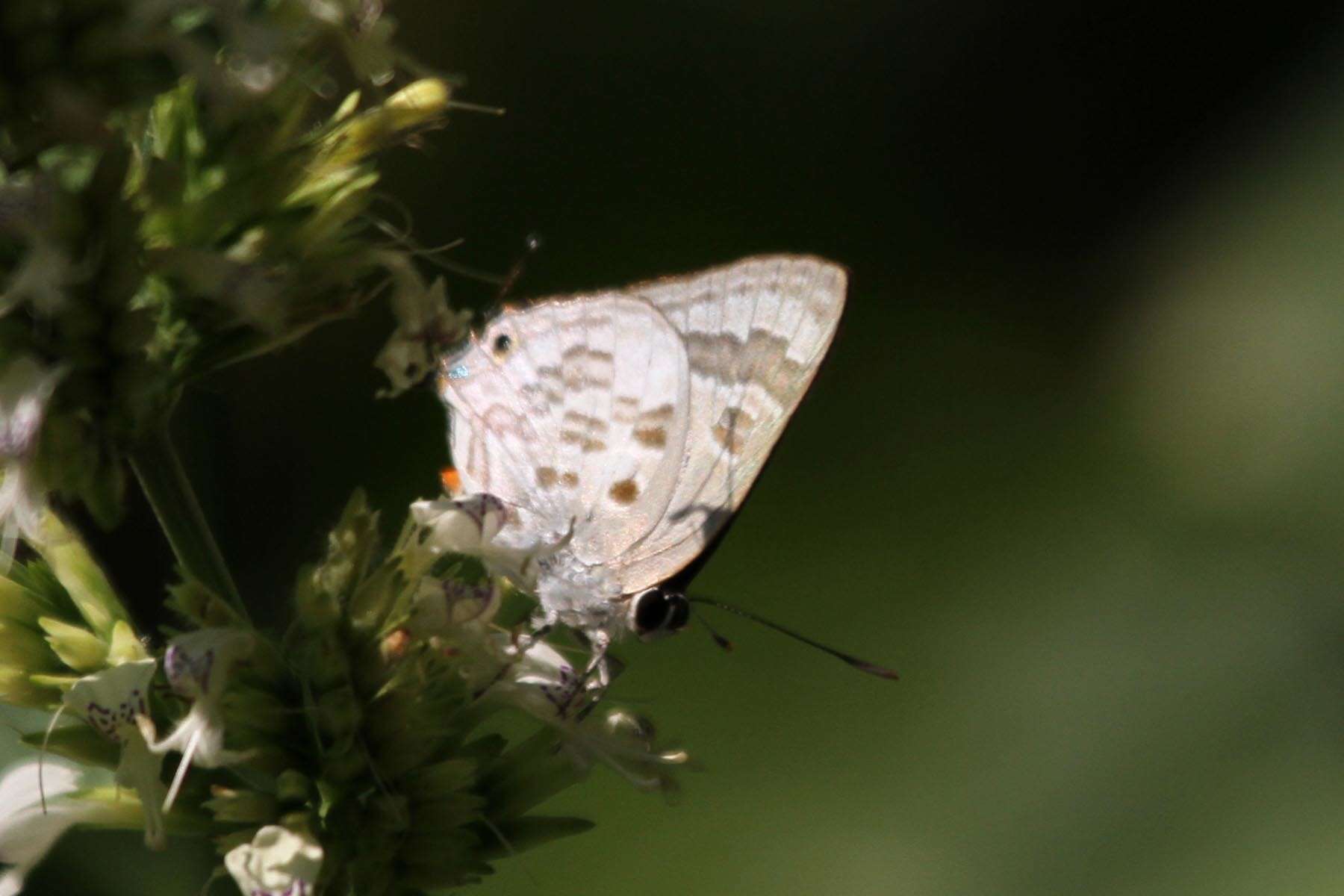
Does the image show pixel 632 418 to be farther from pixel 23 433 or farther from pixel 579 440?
pixel 23 433

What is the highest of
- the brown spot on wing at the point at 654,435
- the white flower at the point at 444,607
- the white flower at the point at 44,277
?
the white flower at the point at 44,277

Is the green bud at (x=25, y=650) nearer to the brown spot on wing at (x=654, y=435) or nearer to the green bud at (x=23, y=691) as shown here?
the green bud at (x=23, y=691)

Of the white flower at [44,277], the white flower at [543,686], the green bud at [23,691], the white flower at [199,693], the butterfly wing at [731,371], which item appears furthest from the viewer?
the butterfly wing at [731,371]

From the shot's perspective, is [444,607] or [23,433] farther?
[444,607]

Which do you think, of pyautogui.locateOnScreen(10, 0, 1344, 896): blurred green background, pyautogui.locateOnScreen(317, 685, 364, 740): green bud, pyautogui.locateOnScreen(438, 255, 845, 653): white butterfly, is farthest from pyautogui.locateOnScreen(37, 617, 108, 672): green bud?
pyautogui.locateOnScreen(10, 0, 1344, 896): blurred green background

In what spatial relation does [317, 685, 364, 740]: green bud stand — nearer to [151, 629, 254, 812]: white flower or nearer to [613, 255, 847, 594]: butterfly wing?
[151, 629, 254, 812]: white flower

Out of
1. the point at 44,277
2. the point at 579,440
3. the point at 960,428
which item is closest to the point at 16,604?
the point at 44,277

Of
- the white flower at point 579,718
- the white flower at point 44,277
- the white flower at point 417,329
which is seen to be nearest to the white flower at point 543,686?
the white flower at point 579,718
